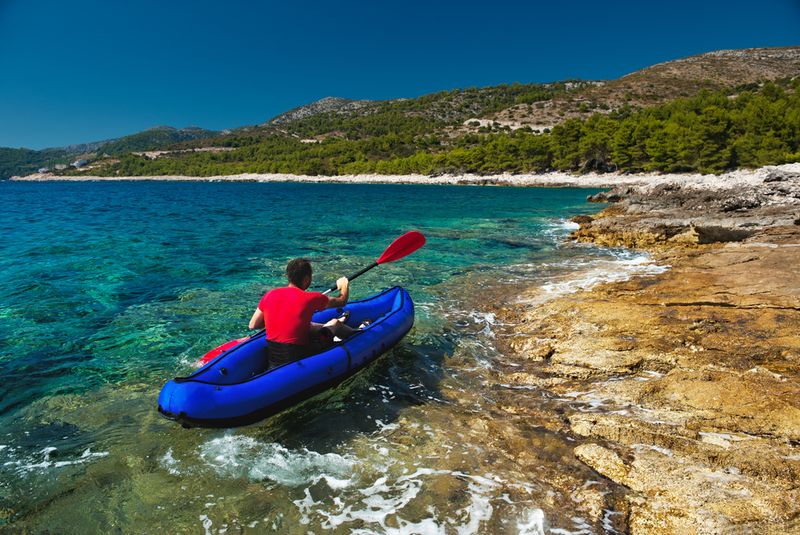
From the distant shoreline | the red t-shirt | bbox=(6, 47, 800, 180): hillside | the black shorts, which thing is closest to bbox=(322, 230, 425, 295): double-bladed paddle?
the black shorts

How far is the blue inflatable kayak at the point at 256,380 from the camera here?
163 inches

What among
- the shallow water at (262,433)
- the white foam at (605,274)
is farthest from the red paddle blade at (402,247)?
the white foam at (605,274)

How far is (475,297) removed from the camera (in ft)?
30.8

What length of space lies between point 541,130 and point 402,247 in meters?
94.7

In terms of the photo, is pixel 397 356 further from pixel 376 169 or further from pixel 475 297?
pixel 376 169

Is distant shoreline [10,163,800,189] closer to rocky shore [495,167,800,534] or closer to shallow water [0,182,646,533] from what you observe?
rocky shore [495,167,800,534]

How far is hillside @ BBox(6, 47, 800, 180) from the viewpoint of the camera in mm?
42750

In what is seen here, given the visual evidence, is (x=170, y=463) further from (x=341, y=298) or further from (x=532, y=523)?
(x=532, y=523)

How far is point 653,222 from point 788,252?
6031mm

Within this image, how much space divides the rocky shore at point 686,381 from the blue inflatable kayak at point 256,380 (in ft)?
6.82

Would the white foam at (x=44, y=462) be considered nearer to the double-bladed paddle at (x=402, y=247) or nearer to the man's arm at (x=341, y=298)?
the man's arm at (x=341, y=298)

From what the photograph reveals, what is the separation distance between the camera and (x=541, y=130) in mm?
92312

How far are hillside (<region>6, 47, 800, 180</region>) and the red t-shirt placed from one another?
44.9m

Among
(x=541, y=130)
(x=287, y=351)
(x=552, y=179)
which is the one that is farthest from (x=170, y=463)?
(x=541, y=130)
